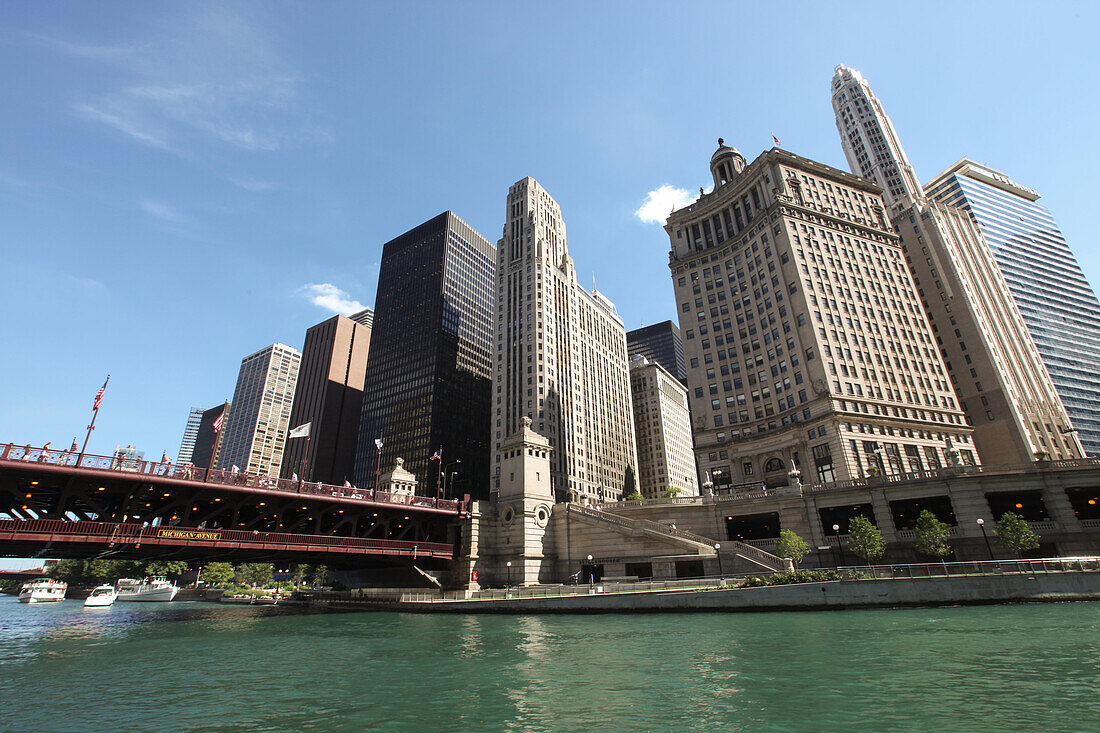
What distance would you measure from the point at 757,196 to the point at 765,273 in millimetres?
18255

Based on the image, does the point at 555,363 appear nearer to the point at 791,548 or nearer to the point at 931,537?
the point at 791,548

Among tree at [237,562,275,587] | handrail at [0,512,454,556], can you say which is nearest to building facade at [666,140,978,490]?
handrail at [0,512,454,556]

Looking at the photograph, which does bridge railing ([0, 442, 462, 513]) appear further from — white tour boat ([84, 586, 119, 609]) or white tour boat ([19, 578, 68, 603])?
white tour boat ([19, 578, 68, 603])

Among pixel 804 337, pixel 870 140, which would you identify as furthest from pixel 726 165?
pixel 870 140

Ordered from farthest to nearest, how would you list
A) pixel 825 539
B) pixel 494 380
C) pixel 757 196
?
pixel 494 380
pixel 757 196
pixel 825 539

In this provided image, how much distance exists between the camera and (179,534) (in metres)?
47.1

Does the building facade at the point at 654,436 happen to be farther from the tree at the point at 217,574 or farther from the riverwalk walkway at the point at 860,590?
the riverwalk walkway at the point at 860,590

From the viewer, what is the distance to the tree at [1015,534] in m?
47.8

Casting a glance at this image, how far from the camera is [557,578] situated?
211ft

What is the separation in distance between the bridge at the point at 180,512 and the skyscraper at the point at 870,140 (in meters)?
144

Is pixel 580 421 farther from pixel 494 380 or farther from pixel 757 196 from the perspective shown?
pixel 757 196

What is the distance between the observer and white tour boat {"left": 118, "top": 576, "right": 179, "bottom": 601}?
371 ft

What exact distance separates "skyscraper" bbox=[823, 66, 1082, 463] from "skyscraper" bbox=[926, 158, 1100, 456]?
846cm

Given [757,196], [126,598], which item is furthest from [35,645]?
[757,196]
